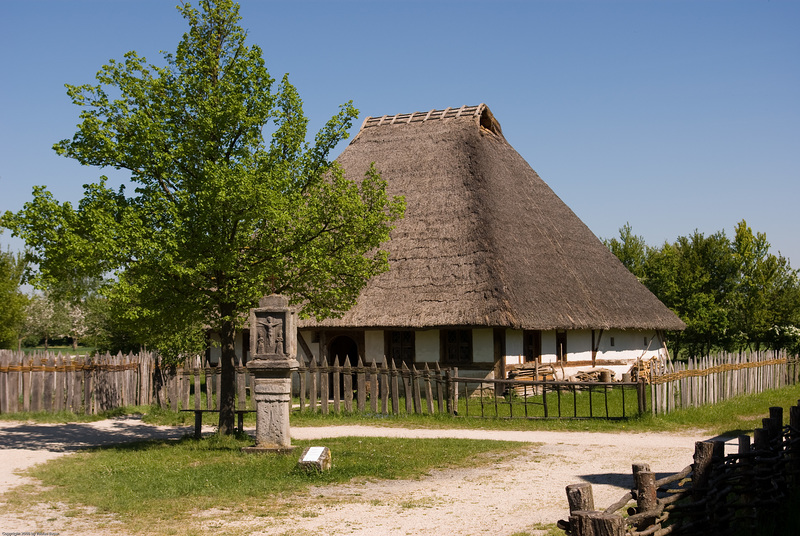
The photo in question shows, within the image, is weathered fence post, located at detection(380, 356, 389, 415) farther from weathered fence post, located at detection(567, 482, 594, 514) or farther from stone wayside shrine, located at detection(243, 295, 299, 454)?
weathered fence post, located at detection(567, 482, 594, 514)

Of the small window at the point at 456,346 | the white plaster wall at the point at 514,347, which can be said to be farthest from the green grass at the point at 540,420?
the white plaster wall at the point at 514,347

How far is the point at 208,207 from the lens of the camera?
12.7 meters

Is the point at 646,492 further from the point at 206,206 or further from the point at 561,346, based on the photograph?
the point at 561,346

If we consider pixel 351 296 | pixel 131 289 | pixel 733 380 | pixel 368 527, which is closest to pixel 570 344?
pixel 733 380

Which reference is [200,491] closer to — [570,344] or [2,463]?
[2,463]

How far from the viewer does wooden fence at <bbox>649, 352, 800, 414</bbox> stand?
16641 mm

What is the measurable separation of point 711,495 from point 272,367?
799 centimetres

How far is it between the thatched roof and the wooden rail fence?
12.2 meters

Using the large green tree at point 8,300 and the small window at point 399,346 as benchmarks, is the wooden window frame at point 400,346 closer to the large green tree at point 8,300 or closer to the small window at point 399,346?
the small window at point 399,346

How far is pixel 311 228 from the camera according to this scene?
14.0 metres

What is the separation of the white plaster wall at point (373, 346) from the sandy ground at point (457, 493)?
7.82m

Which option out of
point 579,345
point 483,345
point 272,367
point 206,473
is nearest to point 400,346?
point 483,345

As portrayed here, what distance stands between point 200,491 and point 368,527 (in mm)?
2959

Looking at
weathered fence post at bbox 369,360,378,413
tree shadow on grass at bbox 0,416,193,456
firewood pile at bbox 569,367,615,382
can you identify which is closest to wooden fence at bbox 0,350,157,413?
tree shadow on grass at bbox 0,416,193,456
